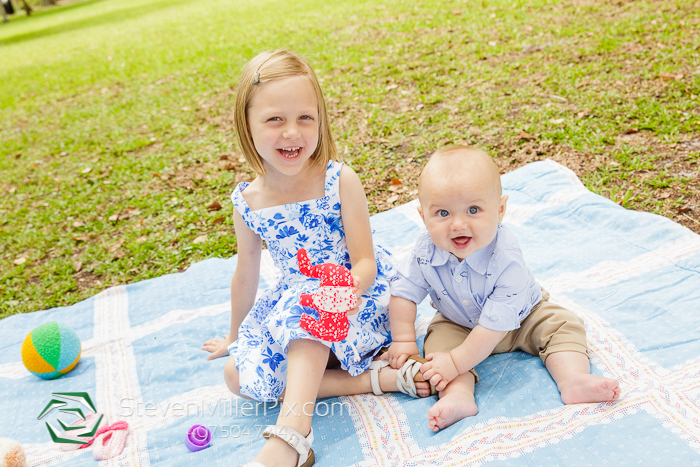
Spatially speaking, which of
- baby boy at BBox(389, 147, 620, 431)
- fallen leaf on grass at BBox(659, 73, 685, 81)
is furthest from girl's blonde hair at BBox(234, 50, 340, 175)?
fallen leaf on grass at BBox(659, 73, 685, 81)

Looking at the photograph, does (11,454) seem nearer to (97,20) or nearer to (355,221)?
(355,221)

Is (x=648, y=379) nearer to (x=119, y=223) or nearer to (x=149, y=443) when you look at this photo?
(x=149, y=443)

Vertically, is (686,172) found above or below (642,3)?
below

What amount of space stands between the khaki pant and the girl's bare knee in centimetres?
80

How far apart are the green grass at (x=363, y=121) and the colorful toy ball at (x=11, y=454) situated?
5.37ft

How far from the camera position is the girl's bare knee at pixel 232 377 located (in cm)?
220

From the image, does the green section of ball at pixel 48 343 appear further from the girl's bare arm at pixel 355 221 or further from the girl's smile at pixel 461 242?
the girl's smile at pixel 461 242

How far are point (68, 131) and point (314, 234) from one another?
20.1ft

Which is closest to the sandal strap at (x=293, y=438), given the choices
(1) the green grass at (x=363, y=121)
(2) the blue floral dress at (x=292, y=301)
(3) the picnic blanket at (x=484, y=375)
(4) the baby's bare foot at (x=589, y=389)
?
(3) the picnic blanket at (x=484, y=375)

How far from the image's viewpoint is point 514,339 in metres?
2.26

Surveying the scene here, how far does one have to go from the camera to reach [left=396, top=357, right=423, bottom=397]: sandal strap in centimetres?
212

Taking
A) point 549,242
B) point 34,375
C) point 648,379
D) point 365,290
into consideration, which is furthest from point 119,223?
point 648,379

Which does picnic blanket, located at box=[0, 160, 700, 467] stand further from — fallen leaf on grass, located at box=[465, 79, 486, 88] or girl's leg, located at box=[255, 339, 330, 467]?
fallen leaf on grass, located at box=[465, 79, 486, 88]

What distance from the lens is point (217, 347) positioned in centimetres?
266
